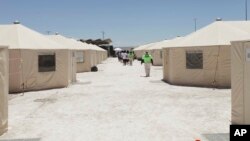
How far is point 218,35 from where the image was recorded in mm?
18656

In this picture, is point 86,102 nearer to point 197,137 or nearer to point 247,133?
point 197,137

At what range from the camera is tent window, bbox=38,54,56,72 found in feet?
57.6

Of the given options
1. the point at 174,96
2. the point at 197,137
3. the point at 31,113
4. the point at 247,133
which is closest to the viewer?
the point at 247,133

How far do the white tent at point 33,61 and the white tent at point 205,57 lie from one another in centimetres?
505

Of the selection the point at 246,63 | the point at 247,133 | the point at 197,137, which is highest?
the point at 246,63

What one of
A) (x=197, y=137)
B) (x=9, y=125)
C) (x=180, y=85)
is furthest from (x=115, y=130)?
(x=180, y=85)

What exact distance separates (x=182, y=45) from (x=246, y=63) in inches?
404

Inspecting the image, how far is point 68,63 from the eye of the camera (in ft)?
62.3

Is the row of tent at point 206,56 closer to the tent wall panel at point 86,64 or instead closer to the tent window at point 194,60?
the tent window at point 194,60

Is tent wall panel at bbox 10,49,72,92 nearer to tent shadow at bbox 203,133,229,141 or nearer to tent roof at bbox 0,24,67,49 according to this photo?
tent roof at bbox 0,24,67,49

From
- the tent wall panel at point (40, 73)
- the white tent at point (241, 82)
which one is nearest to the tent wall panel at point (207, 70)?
the tent wall panel at point (40, 73)

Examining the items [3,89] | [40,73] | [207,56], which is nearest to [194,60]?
[207,56]

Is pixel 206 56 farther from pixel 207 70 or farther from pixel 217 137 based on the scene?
pixel 217 137

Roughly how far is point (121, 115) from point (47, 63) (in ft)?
25.8
